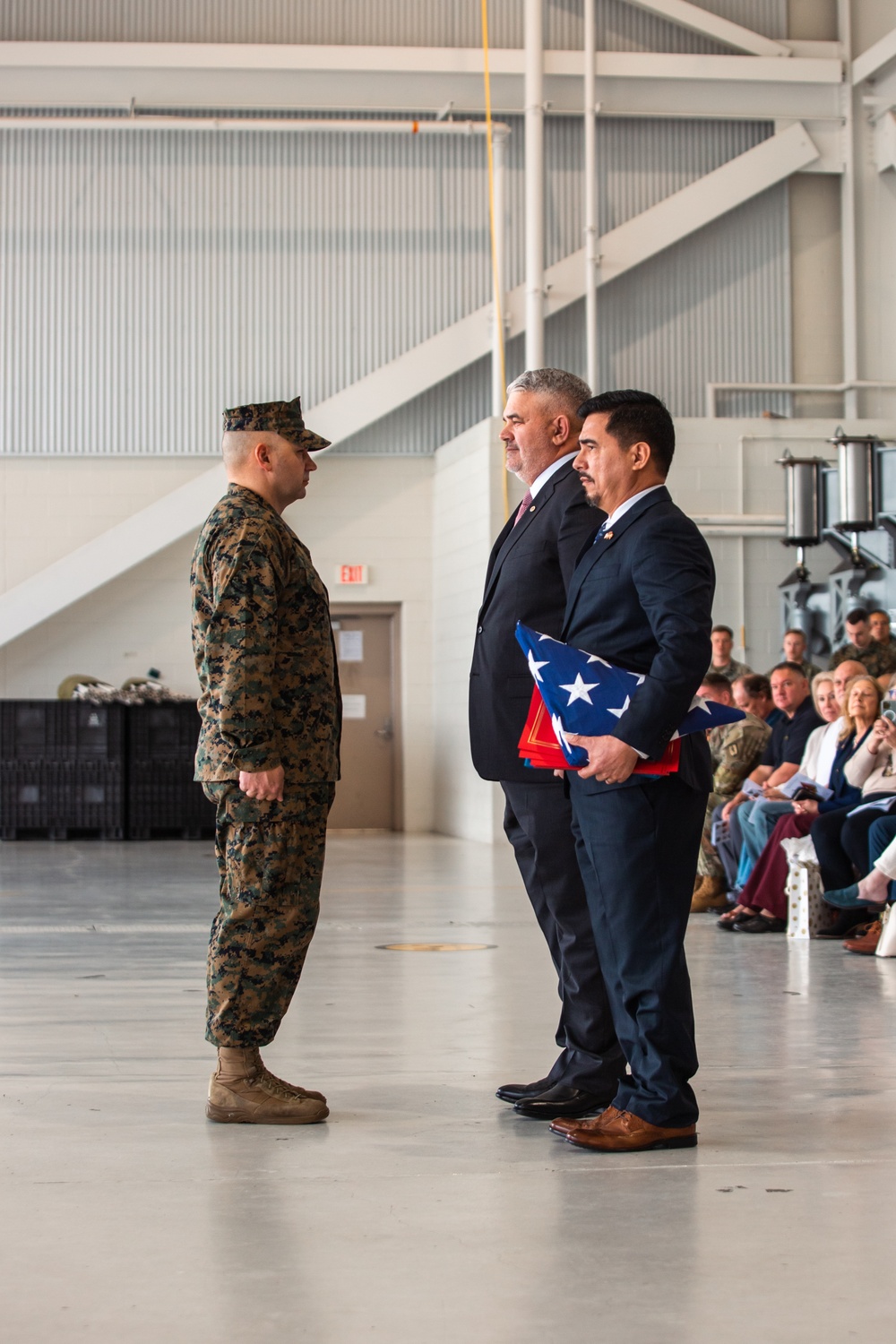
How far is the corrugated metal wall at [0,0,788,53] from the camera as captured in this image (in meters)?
13.6

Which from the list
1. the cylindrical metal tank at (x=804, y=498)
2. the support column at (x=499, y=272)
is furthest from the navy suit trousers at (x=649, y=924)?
the support column at (x=499, y=272)

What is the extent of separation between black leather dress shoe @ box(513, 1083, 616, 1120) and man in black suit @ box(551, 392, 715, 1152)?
232 mm

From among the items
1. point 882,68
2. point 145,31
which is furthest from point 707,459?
point 145,31

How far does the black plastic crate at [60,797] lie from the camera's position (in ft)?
44.0

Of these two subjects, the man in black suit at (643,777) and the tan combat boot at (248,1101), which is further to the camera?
the tan combat boot at (248,1101)

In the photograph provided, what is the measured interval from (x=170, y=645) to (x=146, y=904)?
6.39 meters

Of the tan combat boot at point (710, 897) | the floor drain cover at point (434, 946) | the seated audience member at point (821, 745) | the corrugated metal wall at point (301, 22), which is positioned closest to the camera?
the floor drain cover at point (434, 946)

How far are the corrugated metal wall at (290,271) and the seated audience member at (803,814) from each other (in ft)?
25.1

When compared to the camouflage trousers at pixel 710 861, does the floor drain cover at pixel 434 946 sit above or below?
A: below

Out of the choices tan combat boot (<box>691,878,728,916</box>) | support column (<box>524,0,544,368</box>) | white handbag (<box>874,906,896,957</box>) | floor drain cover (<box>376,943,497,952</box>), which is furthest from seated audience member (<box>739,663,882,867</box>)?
support column (<box>524,0,544,368</box>)

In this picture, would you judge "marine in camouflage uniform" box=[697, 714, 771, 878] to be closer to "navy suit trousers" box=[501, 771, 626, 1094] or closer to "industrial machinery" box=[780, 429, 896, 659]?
"industrial machinery" box=[780, 429, 896, 659]

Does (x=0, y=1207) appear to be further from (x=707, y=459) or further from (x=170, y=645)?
(x=170, y=645)

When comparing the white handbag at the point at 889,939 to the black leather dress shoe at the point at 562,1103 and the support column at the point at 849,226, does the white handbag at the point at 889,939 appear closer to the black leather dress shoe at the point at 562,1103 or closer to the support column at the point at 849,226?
the black leather dress shoe at the point at 562,1103

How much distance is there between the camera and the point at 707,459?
12.7 m
